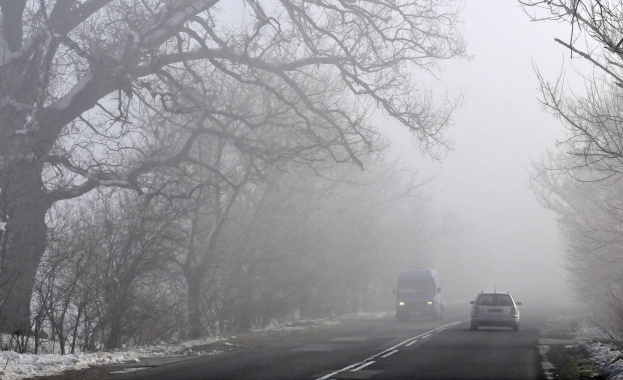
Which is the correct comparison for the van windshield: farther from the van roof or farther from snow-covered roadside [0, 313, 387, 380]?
snow-covered roadside [0, 313, 387, 380]

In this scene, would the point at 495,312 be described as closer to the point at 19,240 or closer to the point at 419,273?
the point at 419,273

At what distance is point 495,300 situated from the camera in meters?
37.0

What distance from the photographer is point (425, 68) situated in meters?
29.6

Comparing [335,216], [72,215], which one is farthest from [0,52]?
[335,216]

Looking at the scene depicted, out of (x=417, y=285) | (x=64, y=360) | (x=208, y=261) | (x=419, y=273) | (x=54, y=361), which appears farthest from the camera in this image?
(x=419, y=273)

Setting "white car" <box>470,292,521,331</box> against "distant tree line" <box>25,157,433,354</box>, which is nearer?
"distant tree line" <box>25,157,433,354</box>

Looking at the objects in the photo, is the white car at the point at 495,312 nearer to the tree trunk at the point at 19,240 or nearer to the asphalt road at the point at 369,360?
the asphalt road at the point at 369,360

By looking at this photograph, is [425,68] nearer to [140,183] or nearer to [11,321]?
[140,183]

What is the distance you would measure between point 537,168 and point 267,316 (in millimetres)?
24984

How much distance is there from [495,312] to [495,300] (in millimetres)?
505

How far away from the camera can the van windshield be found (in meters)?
50.3

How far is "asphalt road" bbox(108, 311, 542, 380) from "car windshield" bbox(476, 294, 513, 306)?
534 cm

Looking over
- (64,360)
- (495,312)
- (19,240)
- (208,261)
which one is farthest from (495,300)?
(64,360)

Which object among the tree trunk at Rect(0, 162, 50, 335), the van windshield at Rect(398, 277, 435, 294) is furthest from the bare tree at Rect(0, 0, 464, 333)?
the van windshield at Rect(398, 277, 435, 294)
